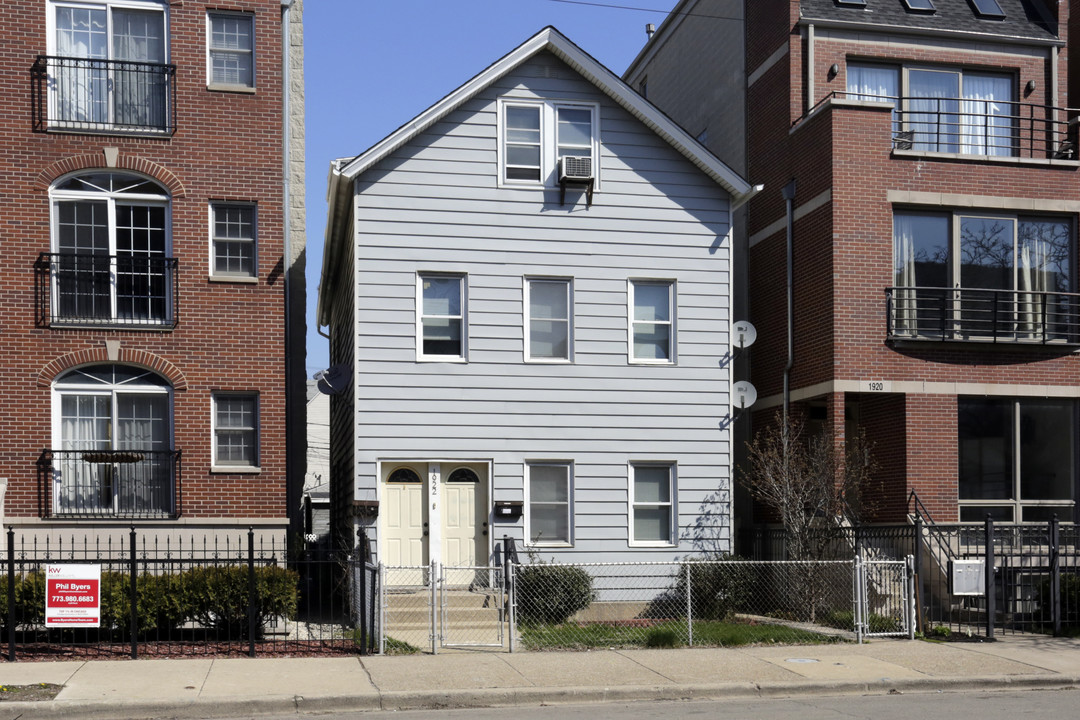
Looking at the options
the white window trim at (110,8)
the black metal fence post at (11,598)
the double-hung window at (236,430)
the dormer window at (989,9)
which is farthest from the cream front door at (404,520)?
the dormer window at (989,9)

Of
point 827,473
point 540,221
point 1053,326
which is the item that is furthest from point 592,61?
Result: point 1053,326

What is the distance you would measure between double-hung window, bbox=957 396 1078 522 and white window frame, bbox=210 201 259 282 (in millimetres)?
12770

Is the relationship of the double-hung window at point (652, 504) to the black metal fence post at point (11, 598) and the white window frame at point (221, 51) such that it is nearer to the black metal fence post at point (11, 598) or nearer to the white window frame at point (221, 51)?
the white window frame at point (221, 51)

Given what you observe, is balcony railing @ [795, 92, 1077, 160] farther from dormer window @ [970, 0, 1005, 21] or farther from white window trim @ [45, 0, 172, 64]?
white window trim @ [45, 0, 172, 64]

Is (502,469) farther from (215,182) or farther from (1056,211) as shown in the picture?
(1056,211)

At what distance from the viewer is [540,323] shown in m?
21.4

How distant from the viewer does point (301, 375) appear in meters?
25.1

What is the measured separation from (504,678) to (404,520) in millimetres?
6857

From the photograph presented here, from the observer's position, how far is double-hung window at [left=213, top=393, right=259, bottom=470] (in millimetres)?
20688

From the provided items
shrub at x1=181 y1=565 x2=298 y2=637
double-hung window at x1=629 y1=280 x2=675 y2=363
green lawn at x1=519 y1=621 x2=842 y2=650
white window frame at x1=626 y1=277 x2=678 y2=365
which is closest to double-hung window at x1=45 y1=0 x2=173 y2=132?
shrub at x1=181 y1=565 x2=298 y2=637

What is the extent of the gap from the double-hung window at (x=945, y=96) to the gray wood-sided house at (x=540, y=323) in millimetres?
4424

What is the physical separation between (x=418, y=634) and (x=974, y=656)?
7.84 metres

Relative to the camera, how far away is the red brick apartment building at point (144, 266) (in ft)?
65.6

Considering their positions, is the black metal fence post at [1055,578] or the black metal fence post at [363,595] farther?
the black metal fence post at [1055,578]
